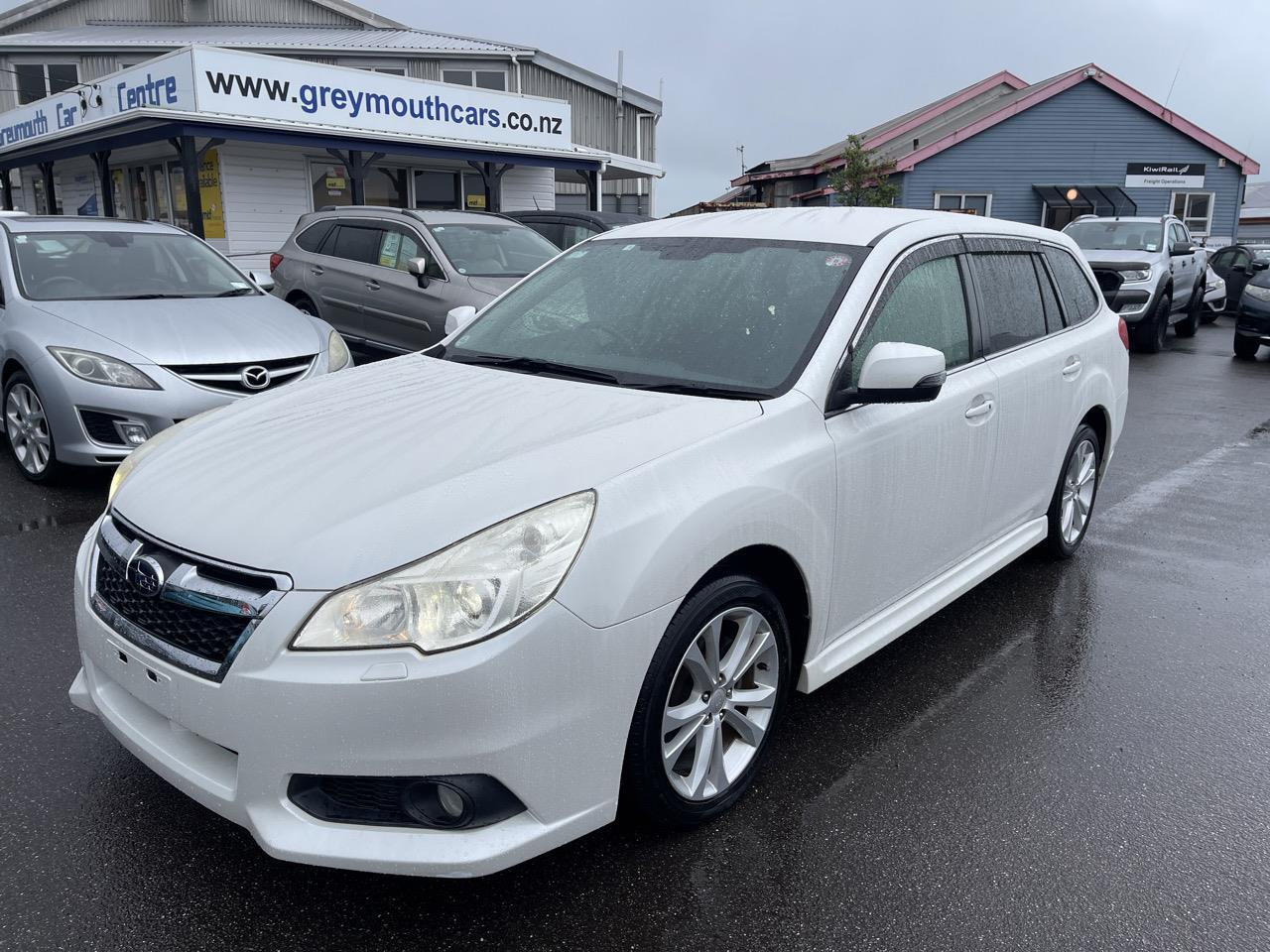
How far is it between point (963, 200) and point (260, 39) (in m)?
20.0

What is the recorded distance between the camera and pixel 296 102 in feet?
50.8

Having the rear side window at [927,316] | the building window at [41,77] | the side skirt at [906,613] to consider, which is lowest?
the side skirt at [906,613]

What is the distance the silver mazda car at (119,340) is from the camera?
5676 millimetres

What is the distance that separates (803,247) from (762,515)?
1.26 metres

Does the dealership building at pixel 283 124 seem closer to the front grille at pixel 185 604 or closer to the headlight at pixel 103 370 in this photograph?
the headlight at pixel 103 370

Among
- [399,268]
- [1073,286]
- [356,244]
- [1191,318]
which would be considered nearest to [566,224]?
[356,244]

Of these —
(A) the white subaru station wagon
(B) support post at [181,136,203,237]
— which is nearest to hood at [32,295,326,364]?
(A) the white subaru station wagon

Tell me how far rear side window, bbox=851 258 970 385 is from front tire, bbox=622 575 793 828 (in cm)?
87

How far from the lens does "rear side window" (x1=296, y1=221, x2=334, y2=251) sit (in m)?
10.6

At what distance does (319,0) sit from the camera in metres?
30.2

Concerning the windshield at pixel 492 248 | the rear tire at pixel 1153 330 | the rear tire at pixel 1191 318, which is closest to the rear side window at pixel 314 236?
the windshield at pixel 492 248

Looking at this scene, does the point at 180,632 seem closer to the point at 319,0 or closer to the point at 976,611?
the point at 976,611

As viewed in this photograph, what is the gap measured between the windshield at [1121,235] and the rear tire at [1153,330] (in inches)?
36.9

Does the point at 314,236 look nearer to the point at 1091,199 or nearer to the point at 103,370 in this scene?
the point at 103,370
